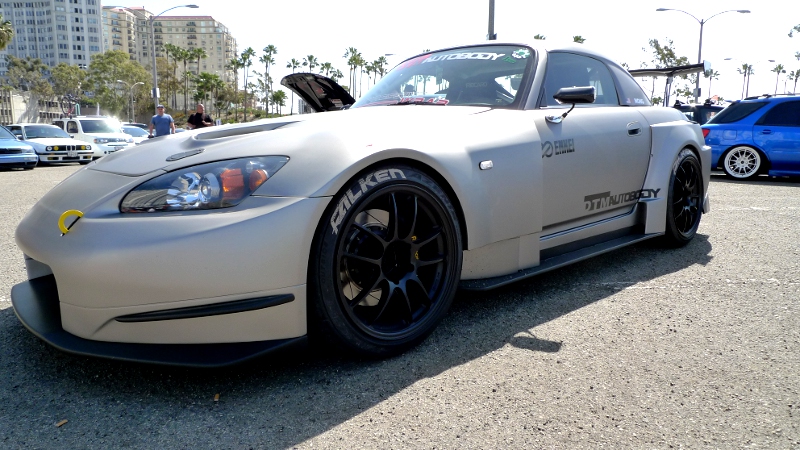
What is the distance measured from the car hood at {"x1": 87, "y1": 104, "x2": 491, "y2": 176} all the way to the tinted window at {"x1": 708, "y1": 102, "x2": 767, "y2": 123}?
9.82 metres

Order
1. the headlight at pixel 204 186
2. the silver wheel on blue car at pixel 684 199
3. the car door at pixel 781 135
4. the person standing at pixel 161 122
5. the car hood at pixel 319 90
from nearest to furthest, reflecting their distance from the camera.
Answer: the headlight at pixel 204 186 → the silver wheel on blue car at pixel 684 199 → the car hood at pixel 319 90 → the car door at pixel 781 135 → the person standing at pixel 161 122

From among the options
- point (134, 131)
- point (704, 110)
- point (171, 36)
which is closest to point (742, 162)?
point (704, 110)

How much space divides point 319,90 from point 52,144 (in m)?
15.2

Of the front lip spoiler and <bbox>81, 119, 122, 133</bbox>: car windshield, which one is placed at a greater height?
<bbox>81, 119, 122, 133</bbox>: car windshield

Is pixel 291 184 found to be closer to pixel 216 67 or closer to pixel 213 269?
pixel 213 269

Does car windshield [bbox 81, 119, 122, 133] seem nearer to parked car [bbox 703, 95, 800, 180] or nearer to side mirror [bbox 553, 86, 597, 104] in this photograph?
parked car [bbox 703, 95, 800, 180]

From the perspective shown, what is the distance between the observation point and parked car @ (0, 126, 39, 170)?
1451cm

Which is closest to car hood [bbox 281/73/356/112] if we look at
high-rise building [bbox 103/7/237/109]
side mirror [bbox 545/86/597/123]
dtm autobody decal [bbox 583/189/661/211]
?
side mirror [bbox 545/86/597/123]

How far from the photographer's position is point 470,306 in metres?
3.05

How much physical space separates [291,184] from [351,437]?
0.89 metres

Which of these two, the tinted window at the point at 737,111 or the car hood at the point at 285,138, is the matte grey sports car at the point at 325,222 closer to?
the car hood at the point at 285,138

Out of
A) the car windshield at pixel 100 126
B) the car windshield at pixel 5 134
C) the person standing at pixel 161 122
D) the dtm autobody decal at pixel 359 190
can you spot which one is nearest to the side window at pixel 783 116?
the dtm autobody decal at pixel 359 190

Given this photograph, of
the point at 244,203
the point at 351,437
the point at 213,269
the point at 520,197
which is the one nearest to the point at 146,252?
the point at 213,269

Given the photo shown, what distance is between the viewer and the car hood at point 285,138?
2229 mm
